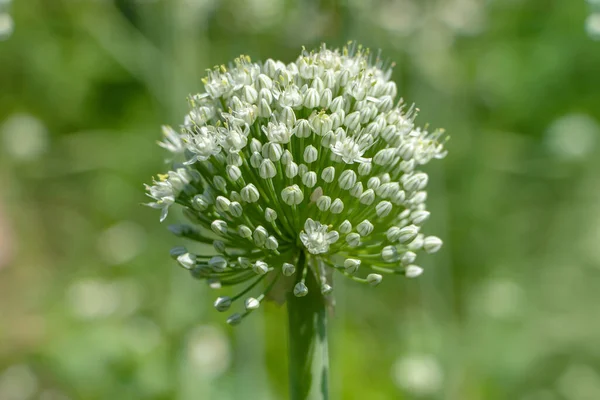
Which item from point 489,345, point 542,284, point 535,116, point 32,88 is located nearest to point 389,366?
point 489,345

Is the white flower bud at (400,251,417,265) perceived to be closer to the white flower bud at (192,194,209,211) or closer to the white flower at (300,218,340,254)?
the white flower at (300,218,340,254)

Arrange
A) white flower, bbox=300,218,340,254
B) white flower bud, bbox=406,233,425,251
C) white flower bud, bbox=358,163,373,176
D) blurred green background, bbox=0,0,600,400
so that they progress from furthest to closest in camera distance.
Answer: blurred green background, bbox=0,0,600,400 → white flower bud, bbox=406,233,425,251 → white flower bud, bbox=358,163,373,176 → white flower, bbox=300,218,340,254

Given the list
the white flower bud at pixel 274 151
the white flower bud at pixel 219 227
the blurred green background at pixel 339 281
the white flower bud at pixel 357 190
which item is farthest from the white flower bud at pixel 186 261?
the blurred green background at pixel 339 281

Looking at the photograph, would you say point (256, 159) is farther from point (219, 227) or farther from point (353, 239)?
point (353, 239)

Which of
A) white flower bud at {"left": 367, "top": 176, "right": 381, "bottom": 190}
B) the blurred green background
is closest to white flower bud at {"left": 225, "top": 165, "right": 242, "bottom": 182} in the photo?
white flower bud at {"left": 367, "top": 176, "right": 381, "bottom": 190}

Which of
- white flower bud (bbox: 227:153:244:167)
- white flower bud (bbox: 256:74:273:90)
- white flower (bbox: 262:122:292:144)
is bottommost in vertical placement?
white flower bud (bbox: 227:153:244:167)

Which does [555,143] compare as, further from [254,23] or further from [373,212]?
[373,212]

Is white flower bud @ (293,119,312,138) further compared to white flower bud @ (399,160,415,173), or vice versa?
white flower bud @ (399,160,415,173)
